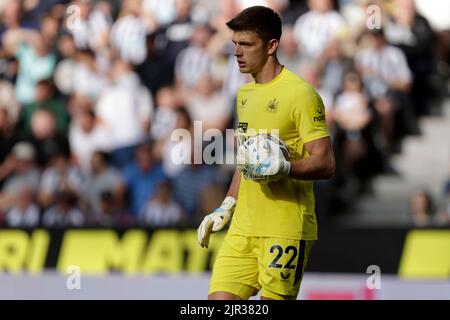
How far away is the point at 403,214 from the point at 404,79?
61.3 inches

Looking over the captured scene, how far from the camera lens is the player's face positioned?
19.8 feet

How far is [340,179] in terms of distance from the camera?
38.1ft

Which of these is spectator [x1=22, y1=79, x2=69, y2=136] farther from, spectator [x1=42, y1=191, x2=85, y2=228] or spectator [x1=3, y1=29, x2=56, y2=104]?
spectator [x1=42, y1=191, x2=85, y2=228]

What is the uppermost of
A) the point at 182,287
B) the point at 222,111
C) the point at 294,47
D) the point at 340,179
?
the point at 294,47

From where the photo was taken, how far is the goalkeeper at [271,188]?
5.95 m

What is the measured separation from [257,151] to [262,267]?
700 mm

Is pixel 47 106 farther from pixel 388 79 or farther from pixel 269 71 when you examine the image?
pixel 269 71

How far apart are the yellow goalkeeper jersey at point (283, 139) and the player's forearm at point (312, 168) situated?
0.43 ft

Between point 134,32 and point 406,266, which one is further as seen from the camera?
point 134,32

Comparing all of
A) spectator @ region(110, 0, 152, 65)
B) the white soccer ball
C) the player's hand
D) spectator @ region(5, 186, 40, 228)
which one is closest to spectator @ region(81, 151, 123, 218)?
spectator @ region(5, 186, 40, 228)

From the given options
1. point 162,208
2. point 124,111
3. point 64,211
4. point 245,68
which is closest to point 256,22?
point 245,68
